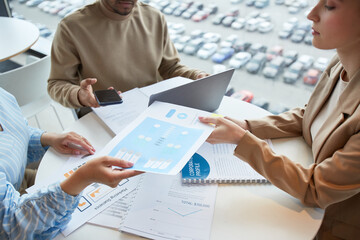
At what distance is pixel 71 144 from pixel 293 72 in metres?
1.66

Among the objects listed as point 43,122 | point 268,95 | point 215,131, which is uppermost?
point 215,131

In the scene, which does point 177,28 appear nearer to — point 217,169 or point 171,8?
point 171,8

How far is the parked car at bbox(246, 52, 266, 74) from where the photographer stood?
2.25m

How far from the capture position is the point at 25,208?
2.57 feet

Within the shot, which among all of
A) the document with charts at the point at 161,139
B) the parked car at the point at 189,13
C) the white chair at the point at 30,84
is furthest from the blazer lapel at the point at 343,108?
the parked car at the point at 189,13

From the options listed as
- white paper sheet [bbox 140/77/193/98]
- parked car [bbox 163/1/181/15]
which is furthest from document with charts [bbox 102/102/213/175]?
parked car [bbox 163/1/181/15]

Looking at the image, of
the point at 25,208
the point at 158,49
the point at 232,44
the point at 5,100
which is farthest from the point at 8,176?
the point at 232,44

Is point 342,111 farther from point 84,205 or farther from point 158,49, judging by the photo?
point 158,49

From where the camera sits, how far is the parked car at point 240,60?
7.57 feet

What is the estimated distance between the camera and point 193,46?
8.14ft

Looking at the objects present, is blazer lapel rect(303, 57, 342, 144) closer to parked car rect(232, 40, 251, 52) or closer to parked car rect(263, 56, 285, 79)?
parked car rect(263, 56, 285, 79)

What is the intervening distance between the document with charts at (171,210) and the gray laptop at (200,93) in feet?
0.87

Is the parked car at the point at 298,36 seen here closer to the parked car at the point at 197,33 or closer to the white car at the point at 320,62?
the white car at the point at 320,62

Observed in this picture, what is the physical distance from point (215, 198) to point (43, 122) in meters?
2.01
